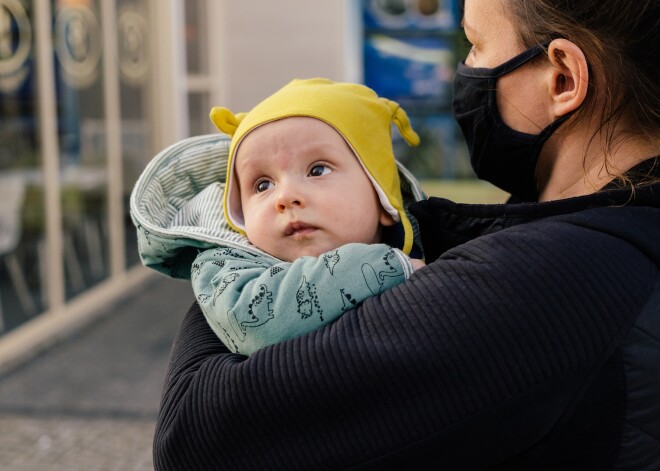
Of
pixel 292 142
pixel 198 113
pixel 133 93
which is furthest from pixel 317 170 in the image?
pixel 198 113

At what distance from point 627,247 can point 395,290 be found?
1.09 ft

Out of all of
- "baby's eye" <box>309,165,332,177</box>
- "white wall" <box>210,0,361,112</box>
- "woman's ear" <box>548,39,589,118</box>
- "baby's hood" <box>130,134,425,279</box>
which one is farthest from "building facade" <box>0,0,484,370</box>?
"woman's ear" <box>548,39,589,118</box>

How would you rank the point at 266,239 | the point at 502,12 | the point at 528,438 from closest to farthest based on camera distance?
1. the point at 528,438
2. the point at 502,12
3. the point at 266,239

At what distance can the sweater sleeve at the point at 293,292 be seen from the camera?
4.34 ft

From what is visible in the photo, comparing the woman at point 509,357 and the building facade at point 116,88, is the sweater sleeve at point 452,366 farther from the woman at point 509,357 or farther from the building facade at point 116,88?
the building facade at point 116,88

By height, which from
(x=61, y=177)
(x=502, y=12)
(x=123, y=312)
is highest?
(x=502, y=12)

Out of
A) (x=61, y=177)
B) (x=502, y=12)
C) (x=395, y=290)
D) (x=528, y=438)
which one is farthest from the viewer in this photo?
(x=61, y=177)

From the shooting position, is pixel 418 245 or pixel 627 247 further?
pixel 418 245

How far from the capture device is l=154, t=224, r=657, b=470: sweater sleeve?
114 centimetres

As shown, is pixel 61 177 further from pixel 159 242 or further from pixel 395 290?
pixel 395 290

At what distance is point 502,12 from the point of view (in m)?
1.47

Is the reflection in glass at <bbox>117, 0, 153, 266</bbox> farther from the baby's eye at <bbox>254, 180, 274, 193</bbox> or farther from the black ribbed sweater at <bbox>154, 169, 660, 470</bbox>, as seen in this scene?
the black ribbed sweater at <bbox>154, 169, 660, 470</bbox>

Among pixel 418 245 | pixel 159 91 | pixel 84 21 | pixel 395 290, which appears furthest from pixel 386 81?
pixel 395 290

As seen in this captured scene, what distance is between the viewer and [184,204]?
192cm
